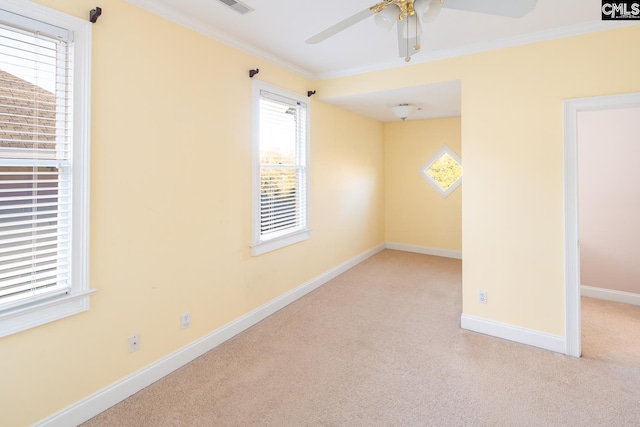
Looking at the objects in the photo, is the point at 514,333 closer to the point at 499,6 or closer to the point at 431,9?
the point at 499,6

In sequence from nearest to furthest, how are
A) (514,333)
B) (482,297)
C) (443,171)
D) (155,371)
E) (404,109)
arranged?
(155,371), (514,333), (482,297), (404,109), (443,171)

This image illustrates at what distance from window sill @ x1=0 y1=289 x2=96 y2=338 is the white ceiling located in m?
1.88

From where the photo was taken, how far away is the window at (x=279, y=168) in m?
3.14

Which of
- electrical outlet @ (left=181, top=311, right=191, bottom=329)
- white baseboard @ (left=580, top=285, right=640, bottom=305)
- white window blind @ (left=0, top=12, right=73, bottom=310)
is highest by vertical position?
white window blind @ (left=0, top=12, right=73, bottom=310)

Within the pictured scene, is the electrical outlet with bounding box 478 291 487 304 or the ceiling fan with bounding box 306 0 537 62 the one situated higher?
the ceiling fan with bounding box 306 0 537 62

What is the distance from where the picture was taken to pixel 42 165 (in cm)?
174

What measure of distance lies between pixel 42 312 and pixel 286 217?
225cm

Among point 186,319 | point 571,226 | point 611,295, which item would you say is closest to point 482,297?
point 571,226

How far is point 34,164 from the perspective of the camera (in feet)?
5.62

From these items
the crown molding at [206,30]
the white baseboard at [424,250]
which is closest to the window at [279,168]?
the crown molding at [206,30]

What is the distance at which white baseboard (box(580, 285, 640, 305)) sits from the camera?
3.57 meters

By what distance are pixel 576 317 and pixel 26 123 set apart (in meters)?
3.89

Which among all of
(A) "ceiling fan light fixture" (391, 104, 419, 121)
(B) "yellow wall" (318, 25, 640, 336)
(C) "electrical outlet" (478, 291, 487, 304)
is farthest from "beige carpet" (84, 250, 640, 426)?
(A) "ceiling fan light fixture" (391, 104, 419, 121)

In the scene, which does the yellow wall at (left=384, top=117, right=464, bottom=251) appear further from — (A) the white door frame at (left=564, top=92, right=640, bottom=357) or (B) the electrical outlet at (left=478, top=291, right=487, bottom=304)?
(A) the white door frame at (left=564, top=92, right=640, bottom=357)
